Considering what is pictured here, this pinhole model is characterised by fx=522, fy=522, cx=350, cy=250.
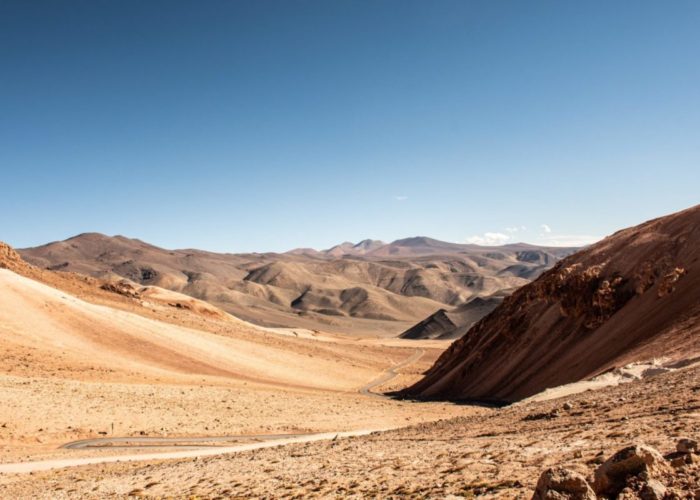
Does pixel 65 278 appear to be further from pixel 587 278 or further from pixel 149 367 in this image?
pixel 587 278

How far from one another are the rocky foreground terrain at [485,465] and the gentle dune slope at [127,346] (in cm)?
2470

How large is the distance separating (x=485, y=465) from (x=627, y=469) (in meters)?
3.20

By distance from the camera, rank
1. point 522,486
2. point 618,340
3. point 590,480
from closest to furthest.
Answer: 1. point 590,480
2. point 522,486
3. point 618,340

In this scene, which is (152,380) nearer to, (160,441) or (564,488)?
(160,441)

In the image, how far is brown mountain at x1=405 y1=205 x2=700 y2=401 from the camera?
2695 centimetres

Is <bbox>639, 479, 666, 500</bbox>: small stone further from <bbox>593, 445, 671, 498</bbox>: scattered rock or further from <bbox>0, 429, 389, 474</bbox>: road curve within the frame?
<bbox>0, 429, 389, 474</bbox>: road curve

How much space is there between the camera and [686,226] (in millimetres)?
33719

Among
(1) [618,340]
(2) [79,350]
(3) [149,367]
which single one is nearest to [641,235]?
(1) [618,340]

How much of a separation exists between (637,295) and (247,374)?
3118cm

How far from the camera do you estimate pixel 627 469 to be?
602 centimetres

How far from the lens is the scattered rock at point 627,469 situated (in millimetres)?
5930

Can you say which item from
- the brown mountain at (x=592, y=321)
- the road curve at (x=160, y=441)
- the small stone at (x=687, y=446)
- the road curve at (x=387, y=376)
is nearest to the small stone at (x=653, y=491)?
the small stone at (x=687, y=446)

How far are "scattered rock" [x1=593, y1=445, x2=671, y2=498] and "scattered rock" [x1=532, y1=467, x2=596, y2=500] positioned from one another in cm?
30

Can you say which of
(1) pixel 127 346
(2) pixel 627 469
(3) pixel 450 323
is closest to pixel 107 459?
(2) pixel 627 469
